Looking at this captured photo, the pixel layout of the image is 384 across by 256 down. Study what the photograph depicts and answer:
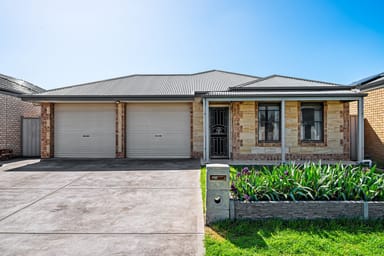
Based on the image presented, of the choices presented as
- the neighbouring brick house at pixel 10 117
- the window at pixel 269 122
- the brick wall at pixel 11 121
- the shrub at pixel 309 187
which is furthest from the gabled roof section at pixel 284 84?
the brick wall at pixel 11 121

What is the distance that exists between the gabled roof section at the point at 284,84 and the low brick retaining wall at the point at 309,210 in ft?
24.7

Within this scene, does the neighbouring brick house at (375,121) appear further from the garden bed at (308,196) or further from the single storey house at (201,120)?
the garden bed at (308,196)

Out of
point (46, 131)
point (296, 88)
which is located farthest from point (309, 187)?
point (46, 131)

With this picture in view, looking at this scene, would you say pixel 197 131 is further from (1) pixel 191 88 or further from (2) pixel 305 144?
(2) pixel 305 144

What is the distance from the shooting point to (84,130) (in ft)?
41.8

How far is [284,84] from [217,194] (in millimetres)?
9010

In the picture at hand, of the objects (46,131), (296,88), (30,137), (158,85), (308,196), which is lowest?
(308,196)

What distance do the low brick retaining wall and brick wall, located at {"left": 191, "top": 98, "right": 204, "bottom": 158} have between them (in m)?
8.17

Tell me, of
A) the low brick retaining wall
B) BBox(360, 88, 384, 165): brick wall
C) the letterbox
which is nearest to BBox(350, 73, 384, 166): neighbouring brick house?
BBox(360, 88, 384, 165): brick wall

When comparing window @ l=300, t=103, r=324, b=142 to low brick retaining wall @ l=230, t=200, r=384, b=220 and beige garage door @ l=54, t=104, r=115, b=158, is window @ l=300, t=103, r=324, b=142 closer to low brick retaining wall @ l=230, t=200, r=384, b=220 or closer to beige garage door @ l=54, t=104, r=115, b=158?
low brick retaining wall @ l=230, t=200, r=384, b=220

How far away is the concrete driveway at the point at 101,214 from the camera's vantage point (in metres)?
3.39

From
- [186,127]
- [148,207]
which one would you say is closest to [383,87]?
[186,127]

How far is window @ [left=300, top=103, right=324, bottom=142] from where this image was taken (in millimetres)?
10969

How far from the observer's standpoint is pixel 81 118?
12.8m
